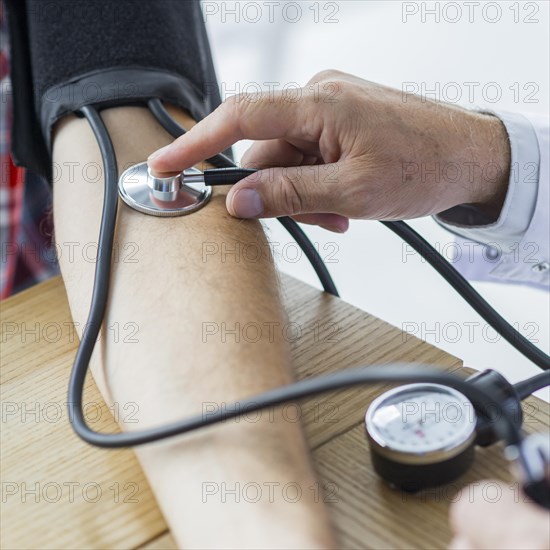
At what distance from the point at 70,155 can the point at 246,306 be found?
31 cm

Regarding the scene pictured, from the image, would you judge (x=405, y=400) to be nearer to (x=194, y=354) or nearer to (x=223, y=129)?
(x=194, y=354)

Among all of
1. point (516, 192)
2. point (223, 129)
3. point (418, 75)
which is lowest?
point (418, 75)

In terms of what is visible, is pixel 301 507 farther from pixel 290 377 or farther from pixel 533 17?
pixel 533 17

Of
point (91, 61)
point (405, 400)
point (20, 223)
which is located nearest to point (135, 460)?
point (405, 400)

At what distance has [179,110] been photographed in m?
0.79

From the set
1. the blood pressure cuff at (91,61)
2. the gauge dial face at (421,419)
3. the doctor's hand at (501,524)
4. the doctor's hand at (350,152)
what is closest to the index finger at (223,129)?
the doctor's hand at (350,152)

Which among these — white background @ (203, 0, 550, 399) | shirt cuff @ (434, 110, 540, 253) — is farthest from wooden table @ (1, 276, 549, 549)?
white background @ (203, 0, 550, 399)

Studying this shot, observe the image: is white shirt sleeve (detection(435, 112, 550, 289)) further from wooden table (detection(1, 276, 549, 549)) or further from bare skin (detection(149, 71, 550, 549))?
wooden table (detection(1, 276, 549, 549))

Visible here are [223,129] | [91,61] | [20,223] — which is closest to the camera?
[223,129]

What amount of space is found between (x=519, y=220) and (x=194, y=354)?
464 mm

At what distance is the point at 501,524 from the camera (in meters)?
0.34

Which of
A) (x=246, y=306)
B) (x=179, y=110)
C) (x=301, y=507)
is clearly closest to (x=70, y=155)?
A: (x=179, y=110)

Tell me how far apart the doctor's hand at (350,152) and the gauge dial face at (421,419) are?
224 millimetres

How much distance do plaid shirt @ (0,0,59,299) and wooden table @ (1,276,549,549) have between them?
1.24 ft
